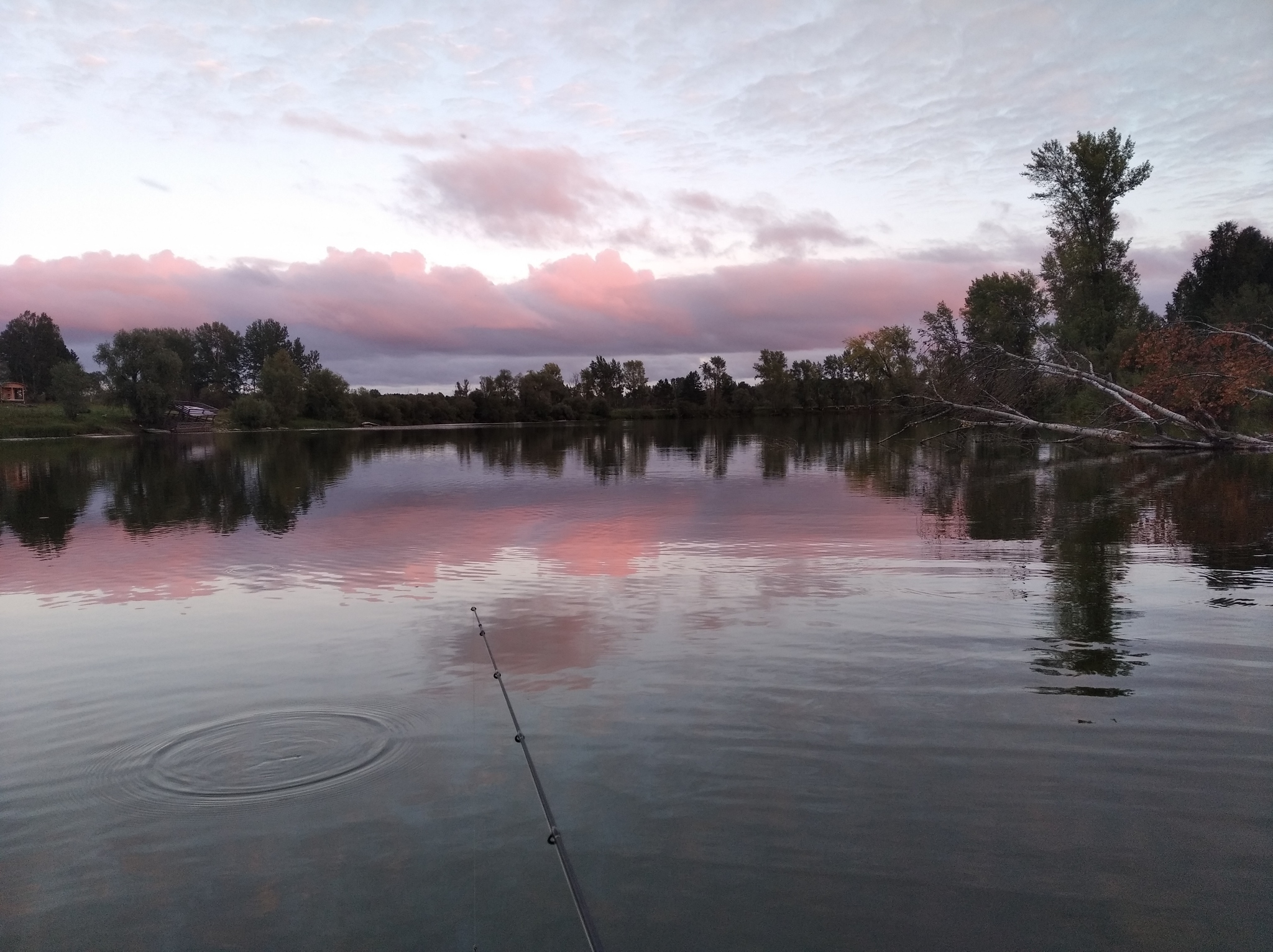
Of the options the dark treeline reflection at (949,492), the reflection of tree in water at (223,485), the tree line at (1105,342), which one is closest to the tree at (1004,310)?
the tree line at (1105,342)

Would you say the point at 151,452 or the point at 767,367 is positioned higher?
the point at 767,367

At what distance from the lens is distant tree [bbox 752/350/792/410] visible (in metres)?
169

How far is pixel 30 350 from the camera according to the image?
485 feet

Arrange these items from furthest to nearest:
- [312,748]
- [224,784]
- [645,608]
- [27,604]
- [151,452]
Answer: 1. [151,452]
2. [27,604]
3. [645,608]
4. [312,748]
5. [224,784]


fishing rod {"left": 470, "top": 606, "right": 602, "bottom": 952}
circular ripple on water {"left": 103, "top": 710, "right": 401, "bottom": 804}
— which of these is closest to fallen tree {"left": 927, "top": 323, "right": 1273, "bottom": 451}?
fishing rod {"left": 470, "top": 606, "right": 602, "bottom": 952}

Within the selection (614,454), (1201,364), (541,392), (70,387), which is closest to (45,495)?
(614,454)

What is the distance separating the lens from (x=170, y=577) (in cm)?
1509

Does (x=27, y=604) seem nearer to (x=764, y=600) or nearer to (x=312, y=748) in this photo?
(x=312, y=748)

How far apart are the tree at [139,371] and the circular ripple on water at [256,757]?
104594 mm

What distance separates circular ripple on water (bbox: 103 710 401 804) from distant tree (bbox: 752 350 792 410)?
16437 cm

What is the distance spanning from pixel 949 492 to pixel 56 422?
334 feet

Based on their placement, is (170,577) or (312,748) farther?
(170,577)

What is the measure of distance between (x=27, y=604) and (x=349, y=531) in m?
7.80

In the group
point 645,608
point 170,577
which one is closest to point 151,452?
point 170,577
